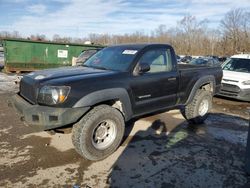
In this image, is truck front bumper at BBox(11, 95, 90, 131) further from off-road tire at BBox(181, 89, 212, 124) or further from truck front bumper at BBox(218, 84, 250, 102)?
truck front bumper at BBox(218, 84, 250, 102)

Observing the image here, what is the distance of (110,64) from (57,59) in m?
13.2

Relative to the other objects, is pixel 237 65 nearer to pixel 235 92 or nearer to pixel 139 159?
pixel 235 92

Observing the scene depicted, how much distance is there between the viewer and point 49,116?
3.76 meters

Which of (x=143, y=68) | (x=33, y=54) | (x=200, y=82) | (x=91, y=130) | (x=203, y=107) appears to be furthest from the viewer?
(x=33, y=54)

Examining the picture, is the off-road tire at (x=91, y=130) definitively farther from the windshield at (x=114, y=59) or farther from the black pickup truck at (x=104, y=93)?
the windshield at (x=114, y=59)

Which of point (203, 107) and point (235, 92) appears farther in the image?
point (235, 92)

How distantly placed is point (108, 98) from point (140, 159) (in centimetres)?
114

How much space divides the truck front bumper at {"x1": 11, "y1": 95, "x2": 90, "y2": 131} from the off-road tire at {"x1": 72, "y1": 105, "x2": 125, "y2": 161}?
0.15m

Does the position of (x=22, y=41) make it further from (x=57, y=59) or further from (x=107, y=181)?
(x=107, y=181)

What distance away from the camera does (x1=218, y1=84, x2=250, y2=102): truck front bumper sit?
8.70 m

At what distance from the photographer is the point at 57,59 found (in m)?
17.4

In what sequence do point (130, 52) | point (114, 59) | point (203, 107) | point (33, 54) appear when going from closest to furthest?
point (130, 52)
point (114, 59)
point (203, 107)
point (33, 54)

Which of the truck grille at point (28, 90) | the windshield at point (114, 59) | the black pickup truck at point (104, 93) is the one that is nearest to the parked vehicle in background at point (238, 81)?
the black pickup truck at point (104, 93)

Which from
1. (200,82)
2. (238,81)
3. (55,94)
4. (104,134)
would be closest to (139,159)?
(104,134)
